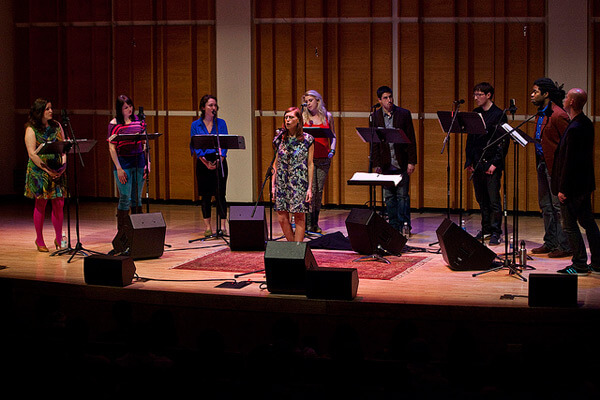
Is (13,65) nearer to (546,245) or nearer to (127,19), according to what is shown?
(127,19)

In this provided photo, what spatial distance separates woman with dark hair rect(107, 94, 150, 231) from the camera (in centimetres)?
779

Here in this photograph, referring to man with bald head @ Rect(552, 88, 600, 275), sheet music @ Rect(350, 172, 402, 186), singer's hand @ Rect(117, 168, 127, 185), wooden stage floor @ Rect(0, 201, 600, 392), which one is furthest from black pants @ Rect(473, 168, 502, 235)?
singer's hand @ Rect(117, 168, 127, 185)

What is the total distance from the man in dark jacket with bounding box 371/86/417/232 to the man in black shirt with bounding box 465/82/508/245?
2.36ft

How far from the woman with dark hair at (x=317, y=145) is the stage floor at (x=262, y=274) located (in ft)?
0.99

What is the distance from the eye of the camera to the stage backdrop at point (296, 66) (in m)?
10.1

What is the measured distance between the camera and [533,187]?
33.3 ft

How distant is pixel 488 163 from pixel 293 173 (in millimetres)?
2197

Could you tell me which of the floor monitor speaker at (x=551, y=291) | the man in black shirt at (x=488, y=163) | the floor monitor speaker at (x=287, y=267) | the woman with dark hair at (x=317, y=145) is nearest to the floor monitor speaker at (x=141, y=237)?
the floor monitor speaker at (x=287, y=267)

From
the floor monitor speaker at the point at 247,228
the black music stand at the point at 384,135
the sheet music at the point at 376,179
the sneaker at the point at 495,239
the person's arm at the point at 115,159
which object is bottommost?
the sneaker at the point at 495,239

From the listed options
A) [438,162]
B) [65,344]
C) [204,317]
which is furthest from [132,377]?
[438,162]

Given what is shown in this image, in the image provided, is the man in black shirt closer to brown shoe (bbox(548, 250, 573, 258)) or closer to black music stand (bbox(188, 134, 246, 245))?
brown shoe (bbox(548, 250, 573, 258))

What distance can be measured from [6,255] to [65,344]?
3928mm

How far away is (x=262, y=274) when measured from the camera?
21.8 feet

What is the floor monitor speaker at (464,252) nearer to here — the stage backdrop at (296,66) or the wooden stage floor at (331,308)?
the wooden stage floor at (331,308)
